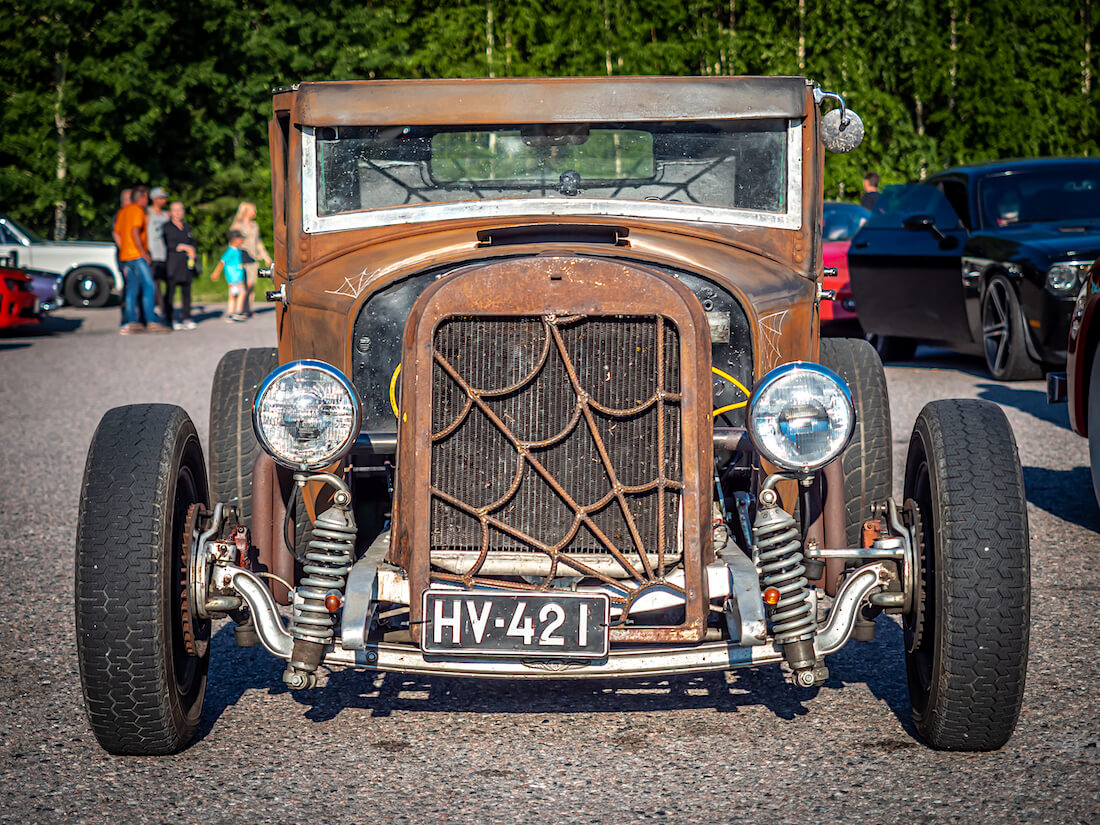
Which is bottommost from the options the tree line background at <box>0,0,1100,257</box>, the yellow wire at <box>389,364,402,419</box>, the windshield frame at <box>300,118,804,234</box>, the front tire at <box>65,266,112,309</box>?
the front tire at <box>65,266,112,309</box>

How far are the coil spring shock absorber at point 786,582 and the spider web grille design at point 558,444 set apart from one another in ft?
0.76

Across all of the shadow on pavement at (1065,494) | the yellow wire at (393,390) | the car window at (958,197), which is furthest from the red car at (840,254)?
the yellow wire at (393,390)

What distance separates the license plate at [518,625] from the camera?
3.49 metres

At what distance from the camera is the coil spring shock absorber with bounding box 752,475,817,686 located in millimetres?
3604

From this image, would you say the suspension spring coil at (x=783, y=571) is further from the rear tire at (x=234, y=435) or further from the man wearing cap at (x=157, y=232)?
the man wearing cap at (x=157, y=232)

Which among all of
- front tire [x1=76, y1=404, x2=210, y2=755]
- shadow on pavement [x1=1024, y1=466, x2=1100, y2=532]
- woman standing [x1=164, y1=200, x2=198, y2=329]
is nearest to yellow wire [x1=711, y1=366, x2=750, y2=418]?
front tire [x1=76, y1=404, x2=210, y2=755]

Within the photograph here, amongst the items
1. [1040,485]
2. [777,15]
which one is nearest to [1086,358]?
[1040,485]

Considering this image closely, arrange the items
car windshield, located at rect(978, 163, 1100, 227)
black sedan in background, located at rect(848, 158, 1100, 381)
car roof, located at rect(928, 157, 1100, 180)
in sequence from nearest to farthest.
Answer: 1. black sedan in background, located at rect(848, 158, 1100, 381)
2. car windshield, located at rect(978, 163, 1100, 227)
3. car roof, located at rect(928, 157, 1100, 180)

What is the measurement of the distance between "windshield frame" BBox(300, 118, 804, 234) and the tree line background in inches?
899

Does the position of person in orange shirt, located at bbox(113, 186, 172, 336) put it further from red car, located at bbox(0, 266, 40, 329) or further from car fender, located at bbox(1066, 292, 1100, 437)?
car fender, located at bbox(1066, 292, 1100, 437)

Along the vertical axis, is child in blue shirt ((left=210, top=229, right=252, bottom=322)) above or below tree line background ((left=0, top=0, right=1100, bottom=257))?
below

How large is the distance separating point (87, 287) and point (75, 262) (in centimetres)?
52

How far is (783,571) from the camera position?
367 centimetres

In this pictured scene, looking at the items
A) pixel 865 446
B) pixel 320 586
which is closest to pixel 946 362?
pixel 865 446
